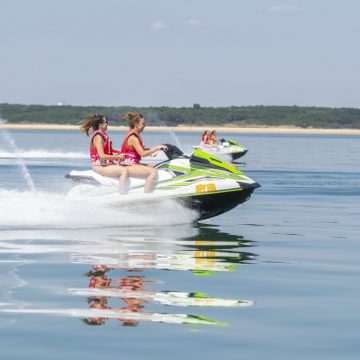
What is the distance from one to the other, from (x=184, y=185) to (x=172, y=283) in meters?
5.04

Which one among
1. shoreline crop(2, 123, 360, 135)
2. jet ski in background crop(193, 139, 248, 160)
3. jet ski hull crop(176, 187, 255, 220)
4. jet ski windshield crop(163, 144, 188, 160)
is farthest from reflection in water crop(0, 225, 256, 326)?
shoreline crop(2, 123, 360, 135)

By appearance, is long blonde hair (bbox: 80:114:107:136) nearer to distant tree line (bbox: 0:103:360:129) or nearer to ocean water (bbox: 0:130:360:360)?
ocean water (bbox: 0:130:360:360)

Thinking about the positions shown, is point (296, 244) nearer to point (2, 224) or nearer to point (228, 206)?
point (228, 206)

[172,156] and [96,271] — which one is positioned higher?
[172,156]

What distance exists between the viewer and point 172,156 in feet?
47.9

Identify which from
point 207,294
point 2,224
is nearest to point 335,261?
point 207,294

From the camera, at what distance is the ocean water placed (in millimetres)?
7117

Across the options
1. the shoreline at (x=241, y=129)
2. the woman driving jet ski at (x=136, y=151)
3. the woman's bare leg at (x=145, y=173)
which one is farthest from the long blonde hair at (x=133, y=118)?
the shoreline at (x=241, y=129)

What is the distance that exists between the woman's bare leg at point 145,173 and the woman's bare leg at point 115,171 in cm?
9

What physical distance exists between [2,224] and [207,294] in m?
6.01

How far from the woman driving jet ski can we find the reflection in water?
0.74 metres

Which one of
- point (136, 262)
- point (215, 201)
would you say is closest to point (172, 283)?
point (136, 262)

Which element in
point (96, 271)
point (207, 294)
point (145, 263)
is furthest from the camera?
point (145, 263)

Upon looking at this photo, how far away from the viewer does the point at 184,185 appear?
47.2 feet
